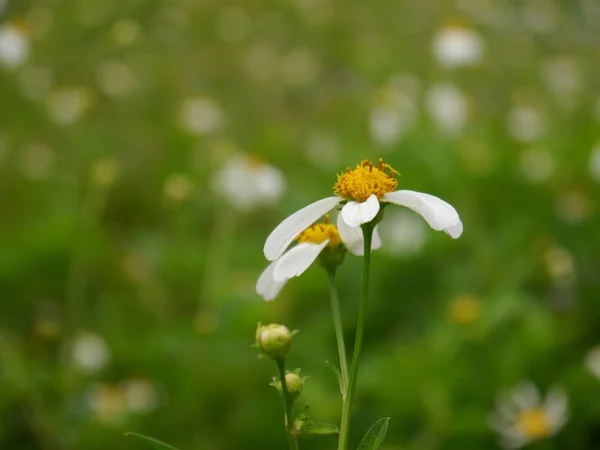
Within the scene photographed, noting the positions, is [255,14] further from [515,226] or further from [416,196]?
[416,196]

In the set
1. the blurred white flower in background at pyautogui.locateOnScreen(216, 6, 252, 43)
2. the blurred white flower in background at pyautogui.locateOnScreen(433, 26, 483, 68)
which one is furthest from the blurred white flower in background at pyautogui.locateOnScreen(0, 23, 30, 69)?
the blurred white flower in background at pyautogui.locateOnScreen(216, 6, 252, 43)

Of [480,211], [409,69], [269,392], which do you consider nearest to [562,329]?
[480,211]

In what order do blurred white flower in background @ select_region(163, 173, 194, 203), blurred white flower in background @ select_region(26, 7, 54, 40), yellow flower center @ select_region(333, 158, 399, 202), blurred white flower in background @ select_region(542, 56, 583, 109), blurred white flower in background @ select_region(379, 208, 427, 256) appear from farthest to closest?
1. blurred white flower in background @ select_region(542, 56, 583, 109)
2. blurred white flower in background @ select_region(26, 7, 54, 40)
3. blurred white flower in background @ select_region(379, 208, 427, 256)
4. blurred white flower in background @ select_region(163, 173, 194, 203)
5. yellow flower center @ select_region(333, 158, 399, 202)

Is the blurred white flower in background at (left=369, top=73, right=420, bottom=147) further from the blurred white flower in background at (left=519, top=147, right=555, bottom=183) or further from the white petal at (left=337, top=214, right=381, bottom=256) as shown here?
the white petal at (left=337, top=214, right=381, bottom=256)

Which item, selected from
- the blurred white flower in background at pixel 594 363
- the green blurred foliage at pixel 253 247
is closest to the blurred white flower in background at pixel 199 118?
the green blurred foliage at pixel 253 247

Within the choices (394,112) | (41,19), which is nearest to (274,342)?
(394,112)

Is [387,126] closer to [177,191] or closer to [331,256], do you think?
[177,191]
